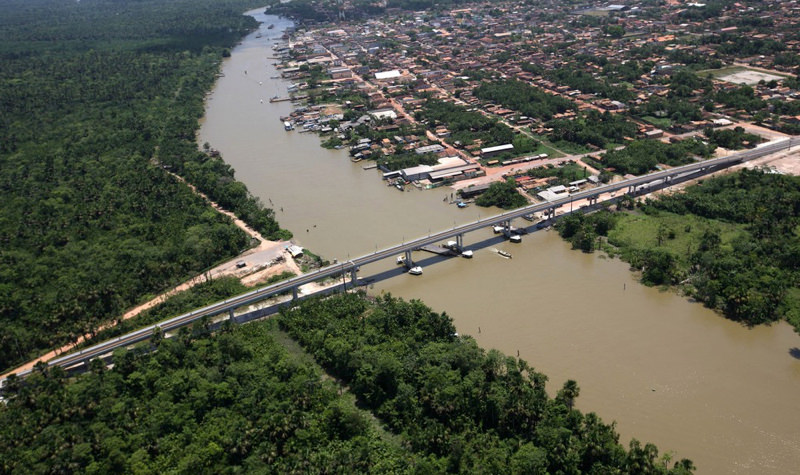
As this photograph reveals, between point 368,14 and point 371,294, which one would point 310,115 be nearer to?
point 371,294

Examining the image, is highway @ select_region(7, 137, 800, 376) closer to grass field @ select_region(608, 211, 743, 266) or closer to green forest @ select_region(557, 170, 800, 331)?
green forest @ select_region(557, 170, 800, 331)

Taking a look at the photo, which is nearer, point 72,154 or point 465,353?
point 465,353

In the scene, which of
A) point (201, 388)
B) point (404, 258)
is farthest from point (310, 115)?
point (201, 388)

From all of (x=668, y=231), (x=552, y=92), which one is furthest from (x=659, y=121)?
(x=668, y=231)

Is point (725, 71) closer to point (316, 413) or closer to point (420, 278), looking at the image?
point (420, 278)

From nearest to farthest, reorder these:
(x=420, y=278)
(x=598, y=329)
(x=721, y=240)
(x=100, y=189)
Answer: (x=598, y=329), (x=420, y=278), (x=721, y=240), (x=100, y=189)

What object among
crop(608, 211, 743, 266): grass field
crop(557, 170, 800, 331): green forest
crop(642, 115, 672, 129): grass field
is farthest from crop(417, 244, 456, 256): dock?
crop(642, 115, 672, 129): grass field

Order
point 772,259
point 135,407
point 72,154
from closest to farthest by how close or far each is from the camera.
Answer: point 135,407 < point 772,259 < point 72,154
